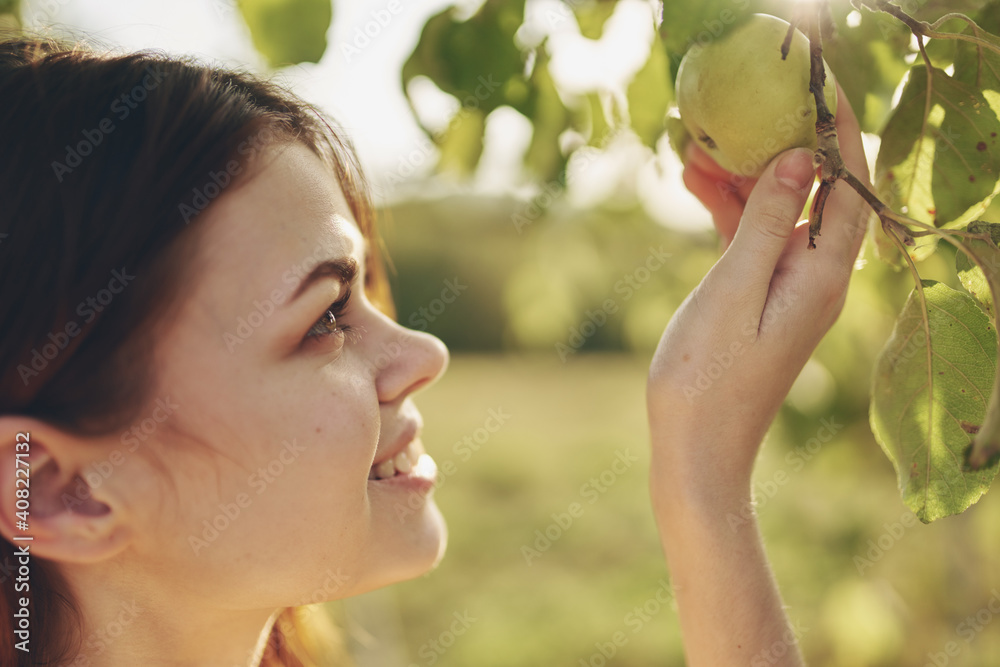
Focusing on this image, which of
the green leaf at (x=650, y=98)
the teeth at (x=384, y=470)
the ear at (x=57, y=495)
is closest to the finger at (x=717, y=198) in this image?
the green leaf at (x=650, y=98)

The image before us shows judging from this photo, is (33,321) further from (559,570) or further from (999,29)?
(559,570)

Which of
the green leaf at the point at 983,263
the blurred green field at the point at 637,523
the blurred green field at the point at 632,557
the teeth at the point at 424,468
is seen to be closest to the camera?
the green leaf at the point at 983,263

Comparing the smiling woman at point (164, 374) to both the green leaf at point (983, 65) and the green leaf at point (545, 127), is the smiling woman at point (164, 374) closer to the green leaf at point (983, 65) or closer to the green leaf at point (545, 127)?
the green leaf at point (545, 127)

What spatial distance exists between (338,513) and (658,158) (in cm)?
56

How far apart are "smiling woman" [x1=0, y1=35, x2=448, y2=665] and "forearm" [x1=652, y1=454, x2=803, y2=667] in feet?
0.95

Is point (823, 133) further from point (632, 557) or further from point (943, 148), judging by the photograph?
point (632, 557)

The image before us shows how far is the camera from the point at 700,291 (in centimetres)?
66

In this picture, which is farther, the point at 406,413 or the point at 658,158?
the point at 658,158

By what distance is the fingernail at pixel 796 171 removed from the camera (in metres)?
0.61

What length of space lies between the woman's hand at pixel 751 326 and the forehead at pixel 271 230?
333mm

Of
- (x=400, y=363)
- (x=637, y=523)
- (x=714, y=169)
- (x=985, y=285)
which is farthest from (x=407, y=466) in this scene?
(x=637, y=523)

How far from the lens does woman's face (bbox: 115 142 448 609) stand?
68 centimetres

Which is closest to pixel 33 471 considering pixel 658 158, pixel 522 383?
pixel 658 158

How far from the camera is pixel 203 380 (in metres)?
0.67
